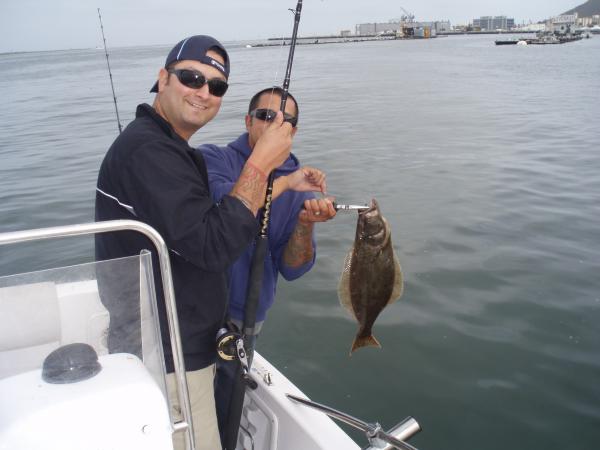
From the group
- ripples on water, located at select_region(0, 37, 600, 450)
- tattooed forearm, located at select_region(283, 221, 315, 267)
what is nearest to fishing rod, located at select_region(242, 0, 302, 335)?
tattooed forearm, located at select_region(283, 221, 315, 267)

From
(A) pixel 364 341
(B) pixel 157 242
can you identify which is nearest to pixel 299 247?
(A) pixel 364 341

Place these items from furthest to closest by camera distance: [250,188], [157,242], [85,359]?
[250,188] → [157,242] → [85,359]

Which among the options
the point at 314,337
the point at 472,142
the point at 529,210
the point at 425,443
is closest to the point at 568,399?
the point at 425,443

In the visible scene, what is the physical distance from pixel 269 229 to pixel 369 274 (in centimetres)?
71

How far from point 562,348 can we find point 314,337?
8.44ft

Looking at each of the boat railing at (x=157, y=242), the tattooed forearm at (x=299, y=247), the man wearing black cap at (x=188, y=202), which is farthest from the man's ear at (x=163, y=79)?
the tattooed forearm at (x=299, y=247)

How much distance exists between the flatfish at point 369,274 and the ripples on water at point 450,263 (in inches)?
47.6

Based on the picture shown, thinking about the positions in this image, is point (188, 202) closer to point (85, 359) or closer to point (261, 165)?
point (261, 165)

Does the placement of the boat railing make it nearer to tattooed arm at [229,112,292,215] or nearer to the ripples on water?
tattooed arm at [229,112,292,215]

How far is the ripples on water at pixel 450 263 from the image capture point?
4.45 m

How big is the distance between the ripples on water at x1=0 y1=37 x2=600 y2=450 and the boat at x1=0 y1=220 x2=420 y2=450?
1855mm

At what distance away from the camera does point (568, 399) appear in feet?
14.4

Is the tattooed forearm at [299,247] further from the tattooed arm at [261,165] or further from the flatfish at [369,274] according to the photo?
the tattooed arm at [261,165]

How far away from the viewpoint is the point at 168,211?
6.48 ft
